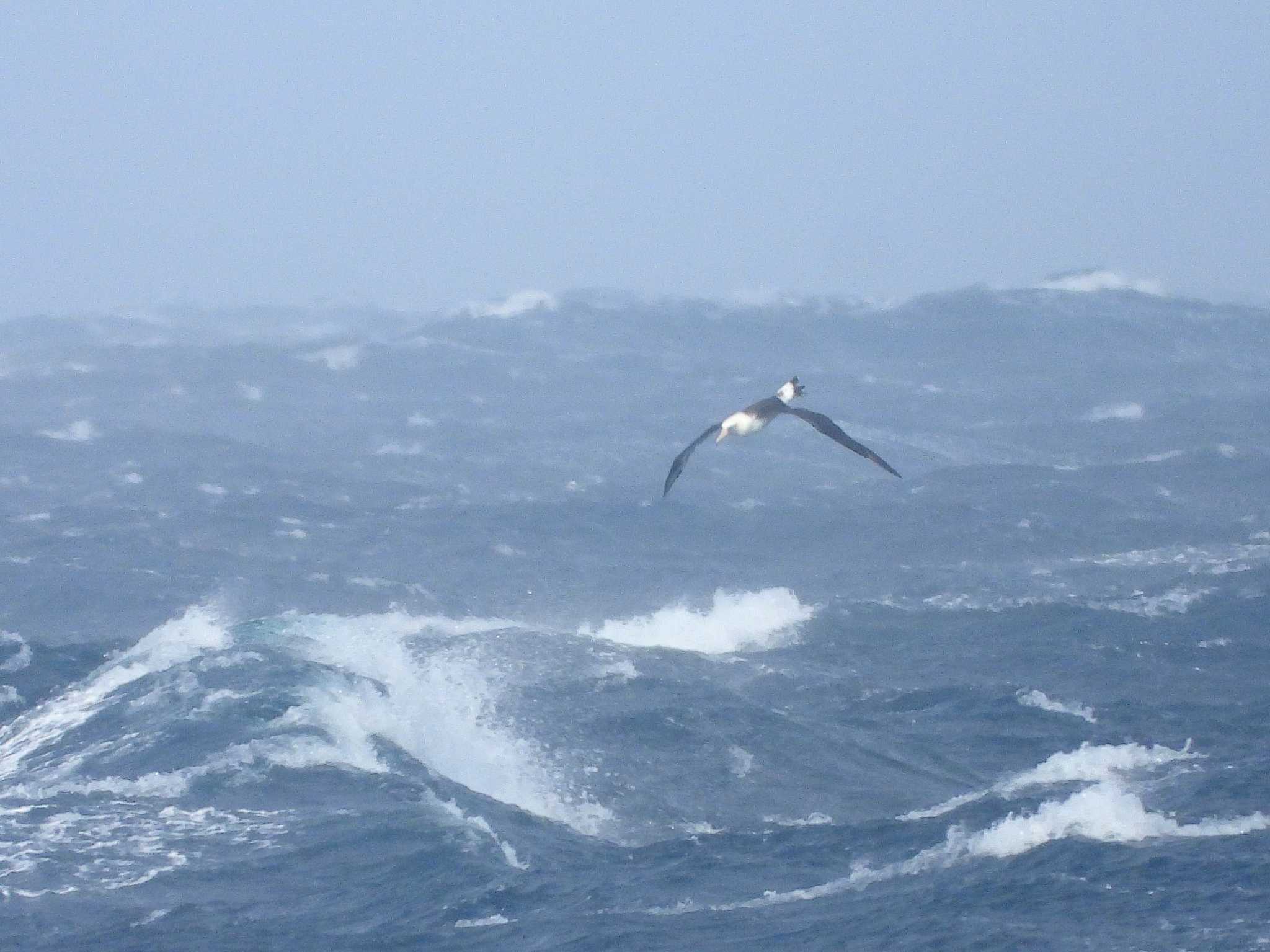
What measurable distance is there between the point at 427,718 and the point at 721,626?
534 inches

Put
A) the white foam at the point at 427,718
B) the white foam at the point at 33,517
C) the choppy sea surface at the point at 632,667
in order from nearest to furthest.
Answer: the choppy sea surface at the point at 632,667
the white foam at the point at 427,718
the white foam at the point at 33,517

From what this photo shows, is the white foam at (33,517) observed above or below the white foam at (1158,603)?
above

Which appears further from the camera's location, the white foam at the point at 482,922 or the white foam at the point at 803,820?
the white foam at the point at 803,820

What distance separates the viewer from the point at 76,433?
81.4 meters

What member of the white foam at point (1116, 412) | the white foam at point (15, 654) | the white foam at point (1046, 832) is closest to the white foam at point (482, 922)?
the white foam at point (1046, 832)

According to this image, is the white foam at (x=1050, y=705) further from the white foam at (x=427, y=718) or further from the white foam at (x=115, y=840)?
the white foam at (x=115, y=840)

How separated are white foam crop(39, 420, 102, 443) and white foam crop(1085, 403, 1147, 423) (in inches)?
2181

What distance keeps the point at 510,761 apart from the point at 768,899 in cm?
1024

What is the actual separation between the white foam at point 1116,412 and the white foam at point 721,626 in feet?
120

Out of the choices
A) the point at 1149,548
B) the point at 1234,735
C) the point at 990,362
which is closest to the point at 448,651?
the point at 1234,735

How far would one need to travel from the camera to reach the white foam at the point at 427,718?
36875mm

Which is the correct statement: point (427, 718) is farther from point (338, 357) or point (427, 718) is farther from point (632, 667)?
point (338, 357)

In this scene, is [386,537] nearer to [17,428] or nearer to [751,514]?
A: [751,514]

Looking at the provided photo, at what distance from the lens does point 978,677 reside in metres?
44.6
